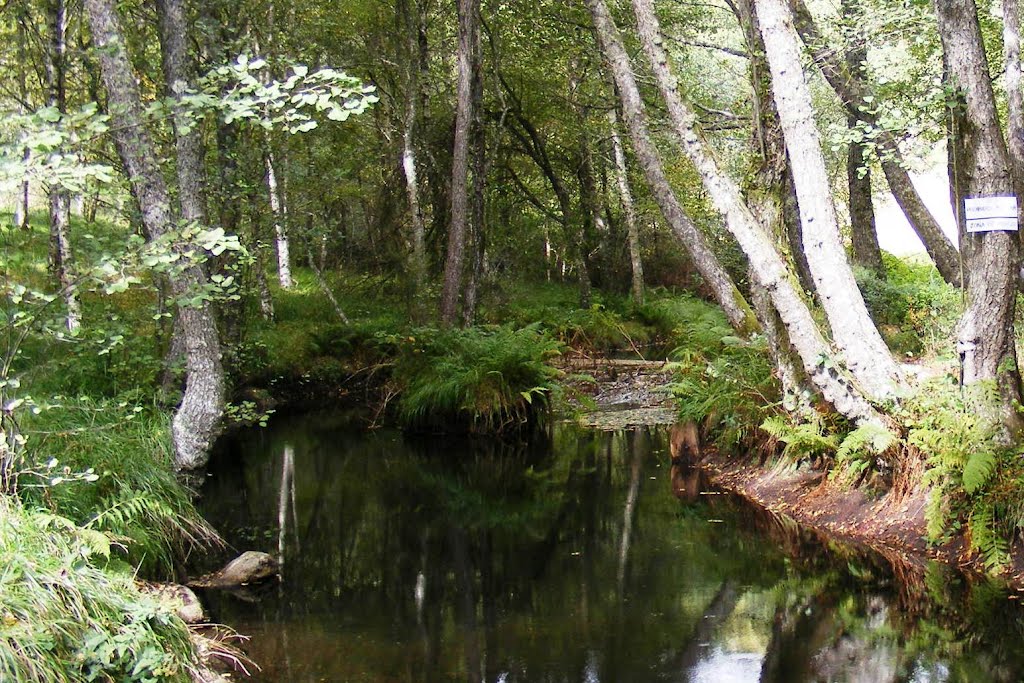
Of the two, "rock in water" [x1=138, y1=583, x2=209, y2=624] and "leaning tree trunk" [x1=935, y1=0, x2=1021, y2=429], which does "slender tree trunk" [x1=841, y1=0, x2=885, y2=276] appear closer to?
"leaning tree trunk" [x1=935, y1=0, x2=1021, y2=429]

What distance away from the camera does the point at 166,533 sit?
7.52 metres

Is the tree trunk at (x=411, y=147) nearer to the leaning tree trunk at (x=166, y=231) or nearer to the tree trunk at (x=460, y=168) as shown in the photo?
the tree trunk at (x=460, y=168)

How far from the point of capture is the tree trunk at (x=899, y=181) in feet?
34.9

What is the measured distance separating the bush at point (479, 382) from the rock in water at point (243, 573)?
6.15 meters

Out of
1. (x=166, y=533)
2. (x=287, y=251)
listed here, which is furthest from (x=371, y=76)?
(x=166, y=533)

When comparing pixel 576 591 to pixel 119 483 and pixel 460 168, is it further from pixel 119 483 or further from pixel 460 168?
pixel 460 168

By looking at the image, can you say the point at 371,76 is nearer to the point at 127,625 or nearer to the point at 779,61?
the point at 779,61

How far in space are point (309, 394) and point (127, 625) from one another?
12.4m

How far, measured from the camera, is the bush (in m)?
14.0

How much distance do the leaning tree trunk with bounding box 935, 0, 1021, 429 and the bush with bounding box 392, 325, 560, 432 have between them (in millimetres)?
7121

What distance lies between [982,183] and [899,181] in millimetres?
4313

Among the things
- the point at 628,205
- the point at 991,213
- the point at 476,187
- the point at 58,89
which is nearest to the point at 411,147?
the point at 476,187

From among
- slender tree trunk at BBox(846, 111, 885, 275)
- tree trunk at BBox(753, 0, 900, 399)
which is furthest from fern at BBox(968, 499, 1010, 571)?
slender tree trunk at BBox(846, 111, 885, 275)

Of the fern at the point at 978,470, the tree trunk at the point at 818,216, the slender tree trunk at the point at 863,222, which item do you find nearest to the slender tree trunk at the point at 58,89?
the tree trunk at the point at 818,216
